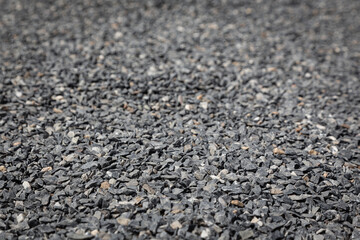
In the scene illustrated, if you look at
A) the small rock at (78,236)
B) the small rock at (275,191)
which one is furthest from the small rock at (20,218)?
the small rock at (275,191)

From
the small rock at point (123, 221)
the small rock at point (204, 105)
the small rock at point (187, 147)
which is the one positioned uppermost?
the small rock at point (204, 105)

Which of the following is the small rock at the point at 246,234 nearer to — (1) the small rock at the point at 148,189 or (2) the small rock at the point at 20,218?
(1) the small rock at the point at 148,189

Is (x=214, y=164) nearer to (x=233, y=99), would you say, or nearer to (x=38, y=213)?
(x=233, y=99)

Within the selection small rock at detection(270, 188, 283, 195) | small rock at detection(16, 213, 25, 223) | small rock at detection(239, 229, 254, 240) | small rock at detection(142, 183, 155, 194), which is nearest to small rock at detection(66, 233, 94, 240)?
small rock at detection(16, 213, 25, 223)

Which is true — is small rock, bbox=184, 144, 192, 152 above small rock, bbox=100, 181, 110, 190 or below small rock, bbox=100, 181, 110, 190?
below

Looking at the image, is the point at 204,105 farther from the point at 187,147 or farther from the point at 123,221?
the point at 123,221

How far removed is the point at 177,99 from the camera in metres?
3.15

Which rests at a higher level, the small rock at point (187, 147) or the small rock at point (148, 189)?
the small rock at point (187, 147)

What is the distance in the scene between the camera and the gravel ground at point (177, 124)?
6.97ft

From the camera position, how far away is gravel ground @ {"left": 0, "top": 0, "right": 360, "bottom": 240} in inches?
83.7

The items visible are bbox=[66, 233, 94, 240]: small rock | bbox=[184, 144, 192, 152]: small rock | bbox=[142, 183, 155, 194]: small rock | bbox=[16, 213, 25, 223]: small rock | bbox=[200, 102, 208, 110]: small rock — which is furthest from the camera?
bbox=[200, 102, 208, 110]: small rock

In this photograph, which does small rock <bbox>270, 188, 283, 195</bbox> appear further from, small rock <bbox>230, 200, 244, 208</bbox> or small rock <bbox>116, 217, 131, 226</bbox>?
small rock <bbox>116, 217, 131, 226</bbox>

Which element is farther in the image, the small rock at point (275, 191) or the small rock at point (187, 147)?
the small rock at point (187, 147)

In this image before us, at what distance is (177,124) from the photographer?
9.35 ft
